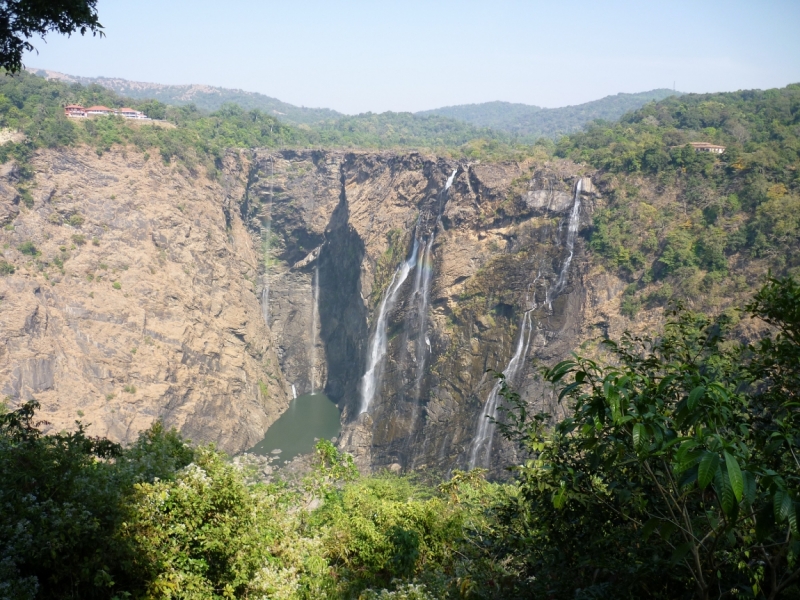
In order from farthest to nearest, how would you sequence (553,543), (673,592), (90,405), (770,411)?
→ (90,405) < (553,543) < (770,411) < (673,592)

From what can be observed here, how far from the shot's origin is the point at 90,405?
953 inches

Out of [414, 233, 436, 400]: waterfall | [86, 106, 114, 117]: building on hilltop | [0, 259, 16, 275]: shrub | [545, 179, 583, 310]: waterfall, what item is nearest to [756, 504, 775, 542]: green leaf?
[545, 179, 583, 310]: waterfall

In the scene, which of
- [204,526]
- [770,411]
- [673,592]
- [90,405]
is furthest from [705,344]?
[90,405]

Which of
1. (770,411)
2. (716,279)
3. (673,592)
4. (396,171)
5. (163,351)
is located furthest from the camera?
(396,171)

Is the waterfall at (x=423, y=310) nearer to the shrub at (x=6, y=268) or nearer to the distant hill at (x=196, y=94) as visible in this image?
the shrub at (x=6, y=268)

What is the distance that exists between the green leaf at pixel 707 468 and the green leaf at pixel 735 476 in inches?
1.6

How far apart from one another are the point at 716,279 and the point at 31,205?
29.1 metres

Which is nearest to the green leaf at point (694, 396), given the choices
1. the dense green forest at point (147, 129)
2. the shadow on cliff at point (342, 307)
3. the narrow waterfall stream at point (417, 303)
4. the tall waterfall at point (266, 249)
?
the narrow waterfall stream at point (417, 303)

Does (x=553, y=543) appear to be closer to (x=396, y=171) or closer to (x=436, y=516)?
(x=436, y=516)

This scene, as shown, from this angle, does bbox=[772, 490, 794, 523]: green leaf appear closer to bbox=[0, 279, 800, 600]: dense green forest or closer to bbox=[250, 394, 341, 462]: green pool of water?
bbox=[0, 279, 800, 600]: dense green forest

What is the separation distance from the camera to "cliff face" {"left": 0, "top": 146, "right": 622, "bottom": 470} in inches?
930

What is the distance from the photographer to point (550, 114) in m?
108

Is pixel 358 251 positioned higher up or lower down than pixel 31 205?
lower down

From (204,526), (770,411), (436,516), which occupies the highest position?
(770,411)
